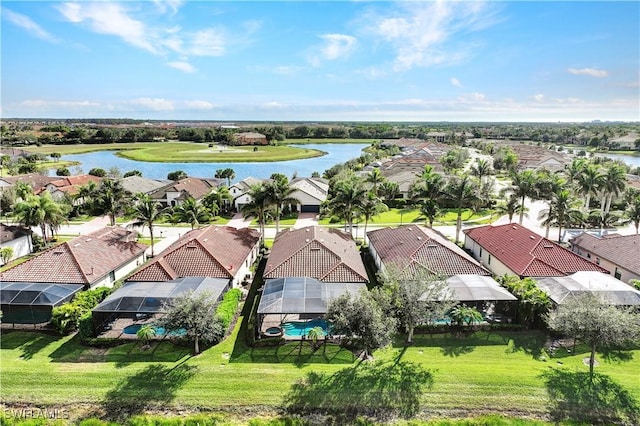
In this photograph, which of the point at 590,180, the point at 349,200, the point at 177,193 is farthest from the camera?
the point at 177,193

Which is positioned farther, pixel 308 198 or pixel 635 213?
pixel 308 198

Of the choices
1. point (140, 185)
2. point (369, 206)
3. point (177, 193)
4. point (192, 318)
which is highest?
point (369, 206)

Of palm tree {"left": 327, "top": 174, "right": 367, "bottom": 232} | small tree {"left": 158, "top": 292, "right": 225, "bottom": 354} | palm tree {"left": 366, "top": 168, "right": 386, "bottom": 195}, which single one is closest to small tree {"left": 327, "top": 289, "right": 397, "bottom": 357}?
small tree {"left": 158, "top": 292, "right": 225, "bottom": 354}

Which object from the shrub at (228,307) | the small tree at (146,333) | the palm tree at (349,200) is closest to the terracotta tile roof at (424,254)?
the palm tree at (349,200)

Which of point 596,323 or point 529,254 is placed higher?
point 596,323

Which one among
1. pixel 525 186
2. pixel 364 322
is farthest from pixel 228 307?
pixel 525 186

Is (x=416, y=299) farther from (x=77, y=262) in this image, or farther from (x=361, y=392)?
(x=77, y=262)

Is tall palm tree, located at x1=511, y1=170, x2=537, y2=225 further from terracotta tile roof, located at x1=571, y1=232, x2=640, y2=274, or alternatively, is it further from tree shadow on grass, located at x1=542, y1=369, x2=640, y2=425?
tree shadow on grass, located at x1=542, y1=369, x2=640, y2=425

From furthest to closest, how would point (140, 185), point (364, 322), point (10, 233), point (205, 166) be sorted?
point (205, 166) → point (140, 185) → point (10, 233) → point (364, 322)
